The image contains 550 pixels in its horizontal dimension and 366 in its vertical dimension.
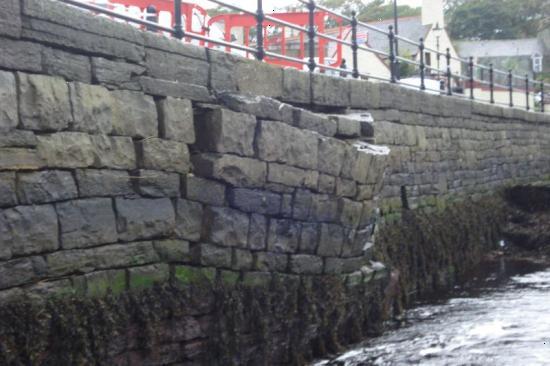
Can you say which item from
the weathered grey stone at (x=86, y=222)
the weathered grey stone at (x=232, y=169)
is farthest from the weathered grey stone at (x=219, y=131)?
the weathered grey stone at (x=86, y=222)

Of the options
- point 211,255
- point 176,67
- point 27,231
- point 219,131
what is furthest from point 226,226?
point 27,231

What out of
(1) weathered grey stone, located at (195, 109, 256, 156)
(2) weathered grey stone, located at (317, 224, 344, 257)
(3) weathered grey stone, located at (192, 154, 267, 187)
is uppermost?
(1) weathered grey stone, located at (195, 109, 256, 156)

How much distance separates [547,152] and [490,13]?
4147 centimetres

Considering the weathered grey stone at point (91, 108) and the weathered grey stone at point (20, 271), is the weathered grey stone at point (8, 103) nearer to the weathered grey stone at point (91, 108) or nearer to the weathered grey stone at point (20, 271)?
the weathered grey stone at point (91, 108)

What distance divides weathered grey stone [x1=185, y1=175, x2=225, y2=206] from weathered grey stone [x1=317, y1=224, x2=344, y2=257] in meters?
1.61

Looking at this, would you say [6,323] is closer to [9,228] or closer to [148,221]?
[9,228]

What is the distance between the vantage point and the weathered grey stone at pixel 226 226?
20.7 feet

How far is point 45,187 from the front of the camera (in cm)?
489

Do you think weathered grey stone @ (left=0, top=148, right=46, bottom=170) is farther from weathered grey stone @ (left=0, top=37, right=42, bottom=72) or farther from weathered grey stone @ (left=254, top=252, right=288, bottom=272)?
weathered grey stone @ (left=254, top=252, right=288, bottom=272)

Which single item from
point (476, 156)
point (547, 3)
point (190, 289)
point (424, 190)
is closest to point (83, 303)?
point (190, 289)

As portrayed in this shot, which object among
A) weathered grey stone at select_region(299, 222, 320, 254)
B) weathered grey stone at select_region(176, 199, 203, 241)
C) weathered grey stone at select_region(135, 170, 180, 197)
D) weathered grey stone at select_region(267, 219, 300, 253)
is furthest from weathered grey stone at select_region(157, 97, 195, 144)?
weathered grey stone at select_region(299, 222, 320, 254)

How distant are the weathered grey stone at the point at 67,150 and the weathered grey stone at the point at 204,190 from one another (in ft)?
3.51

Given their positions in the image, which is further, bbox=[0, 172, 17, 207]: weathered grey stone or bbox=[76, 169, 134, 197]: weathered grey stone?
bbox=[76, 169, 134, 197]: weathered grey stone

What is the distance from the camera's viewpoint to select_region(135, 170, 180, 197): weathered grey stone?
5660 millimetres
